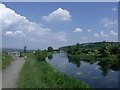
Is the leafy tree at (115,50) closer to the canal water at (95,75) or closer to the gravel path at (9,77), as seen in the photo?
the canal water at (95,75)

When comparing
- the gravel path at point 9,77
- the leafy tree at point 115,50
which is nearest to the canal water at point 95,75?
the gravel path at point 9,77

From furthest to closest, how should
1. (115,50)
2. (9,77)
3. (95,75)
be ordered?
1. (115,50)
2. (95,75)
3. (9,77)

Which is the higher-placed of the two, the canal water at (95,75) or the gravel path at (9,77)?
the gravel path at (9,77)

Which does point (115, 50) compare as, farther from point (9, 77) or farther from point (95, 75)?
point (9, 77)

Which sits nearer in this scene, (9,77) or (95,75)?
(9,77)

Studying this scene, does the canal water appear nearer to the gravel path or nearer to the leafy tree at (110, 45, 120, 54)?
the gravel path

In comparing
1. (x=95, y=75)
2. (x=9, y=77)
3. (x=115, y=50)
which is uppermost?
(x=115, y=50)

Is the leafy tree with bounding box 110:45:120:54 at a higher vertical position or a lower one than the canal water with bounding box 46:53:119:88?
higher

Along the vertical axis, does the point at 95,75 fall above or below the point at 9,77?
below

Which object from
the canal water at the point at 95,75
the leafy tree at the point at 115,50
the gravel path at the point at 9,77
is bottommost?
the canal water at the point at 95,75

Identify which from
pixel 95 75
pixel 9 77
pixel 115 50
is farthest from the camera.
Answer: pixel 115 50

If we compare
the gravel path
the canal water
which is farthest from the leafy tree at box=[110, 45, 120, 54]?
the gravel path

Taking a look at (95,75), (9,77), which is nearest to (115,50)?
(95,75)

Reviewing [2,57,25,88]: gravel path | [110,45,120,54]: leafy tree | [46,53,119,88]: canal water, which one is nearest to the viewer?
[2,57,25,88]: gravel path
